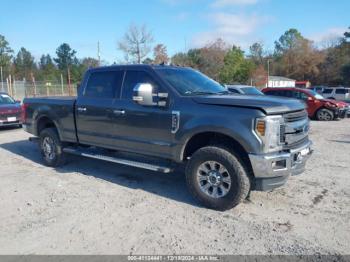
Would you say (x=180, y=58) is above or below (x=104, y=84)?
above

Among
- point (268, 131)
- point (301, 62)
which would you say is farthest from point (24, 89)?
point (301, 62)

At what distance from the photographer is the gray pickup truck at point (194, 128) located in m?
4.30

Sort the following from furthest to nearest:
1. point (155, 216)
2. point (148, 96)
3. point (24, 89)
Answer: point (24, 89) < point (148, 96) < point (155, 216)

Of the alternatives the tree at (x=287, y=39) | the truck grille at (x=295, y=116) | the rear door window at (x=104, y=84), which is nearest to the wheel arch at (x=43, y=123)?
the rear door window at (x=104, y=84)

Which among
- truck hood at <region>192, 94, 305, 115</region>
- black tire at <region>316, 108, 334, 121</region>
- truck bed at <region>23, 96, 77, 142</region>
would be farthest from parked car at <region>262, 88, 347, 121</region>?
truck bed at <region>23, 96, 77, 142</region>

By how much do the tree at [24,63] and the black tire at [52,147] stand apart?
8012cm

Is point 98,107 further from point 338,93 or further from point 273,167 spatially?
point 338,93

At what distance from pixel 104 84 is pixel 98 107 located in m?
0.45

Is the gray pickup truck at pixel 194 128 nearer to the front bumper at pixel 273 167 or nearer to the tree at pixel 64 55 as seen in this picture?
the front bumper at pixel 273 167

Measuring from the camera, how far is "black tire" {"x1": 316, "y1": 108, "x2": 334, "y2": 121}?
52.4 ft

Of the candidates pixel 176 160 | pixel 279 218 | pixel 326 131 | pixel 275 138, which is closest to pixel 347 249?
pixel 279 218

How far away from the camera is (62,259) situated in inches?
136

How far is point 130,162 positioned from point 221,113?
1.84m

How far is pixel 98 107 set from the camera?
6016mm
